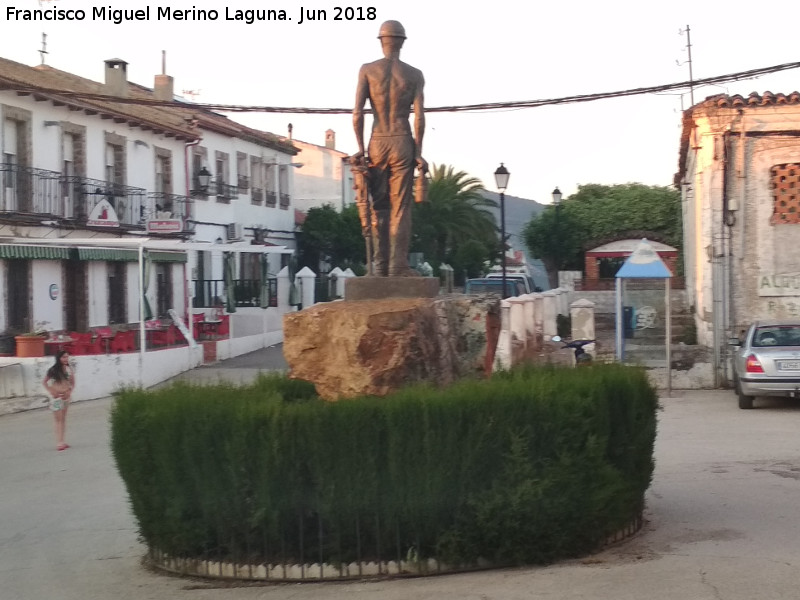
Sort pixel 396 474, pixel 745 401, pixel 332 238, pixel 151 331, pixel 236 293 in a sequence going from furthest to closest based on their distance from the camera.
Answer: pixel 332 238 → pixel 236 293 → pixel 151 331 → pixel 745 401 → pixel 396 474

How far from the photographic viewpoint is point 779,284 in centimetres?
1944

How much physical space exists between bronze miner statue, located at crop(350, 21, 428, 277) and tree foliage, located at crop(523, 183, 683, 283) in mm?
32509

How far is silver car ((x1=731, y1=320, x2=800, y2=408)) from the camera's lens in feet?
52.3

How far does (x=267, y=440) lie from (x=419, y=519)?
3.67 ft

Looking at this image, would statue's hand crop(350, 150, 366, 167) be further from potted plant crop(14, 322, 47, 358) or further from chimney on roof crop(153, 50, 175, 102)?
chimney on roof crop(153, 50, 175, 102)

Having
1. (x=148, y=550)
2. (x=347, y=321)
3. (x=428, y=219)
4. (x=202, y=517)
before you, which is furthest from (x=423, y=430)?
(x=428, y=219)

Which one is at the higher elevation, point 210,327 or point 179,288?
point 179,288

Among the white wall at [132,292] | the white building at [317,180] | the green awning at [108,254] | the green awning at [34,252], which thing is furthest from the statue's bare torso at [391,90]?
the white building at [317,180]

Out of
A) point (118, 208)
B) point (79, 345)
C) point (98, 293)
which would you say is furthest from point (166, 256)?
point (79, 345)

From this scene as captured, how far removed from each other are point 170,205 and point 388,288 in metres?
22.9

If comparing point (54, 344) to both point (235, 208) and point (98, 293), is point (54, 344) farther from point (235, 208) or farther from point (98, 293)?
point (235, 208)

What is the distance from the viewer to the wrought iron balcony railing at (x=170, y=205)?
96.6 feet

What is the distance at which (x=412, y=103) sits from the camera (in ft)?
29.1

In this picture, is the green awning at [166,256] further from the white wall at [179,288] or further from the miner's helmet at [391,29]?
the miner's helmet at [391,29]
